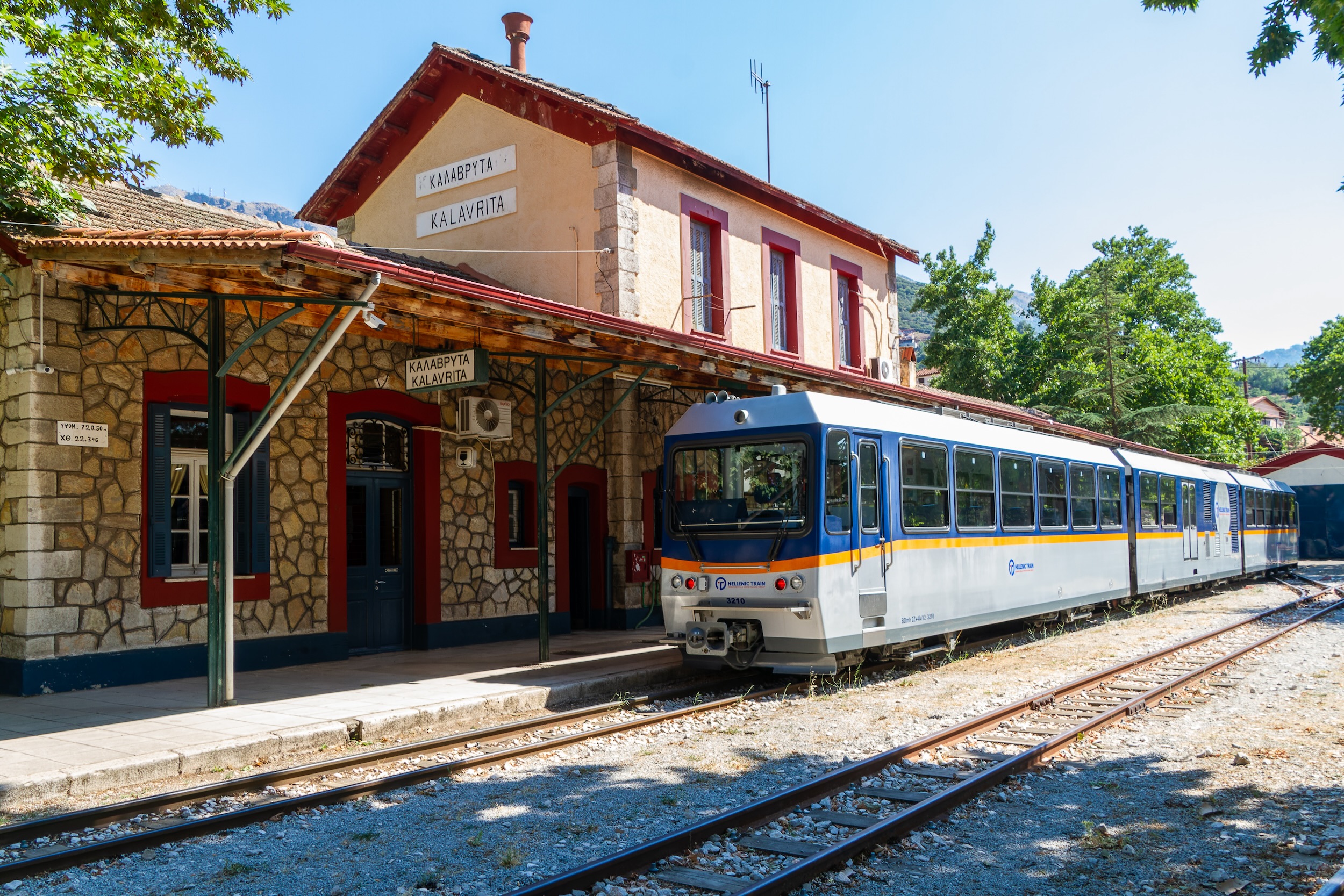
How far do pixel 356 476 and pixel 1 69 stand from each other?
529 cm

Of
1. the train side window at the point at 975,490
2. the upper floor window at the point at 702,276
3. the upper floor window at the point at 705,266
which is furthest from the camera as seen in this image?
the upper floor window at the point at 702,276

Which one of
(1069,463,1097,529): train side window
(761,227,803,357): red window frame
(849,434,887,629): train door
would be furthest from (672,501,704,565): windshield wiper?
(761,227,803,357): red window frame

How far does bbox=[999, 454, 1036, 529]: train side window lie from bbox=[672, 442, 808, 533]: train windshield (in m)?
3.97

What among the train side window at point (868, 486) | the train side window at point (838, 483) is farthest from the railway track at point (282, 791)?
the train side window at point (868, 486)

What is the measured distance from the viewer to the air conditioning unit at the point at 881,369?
21.0 meters

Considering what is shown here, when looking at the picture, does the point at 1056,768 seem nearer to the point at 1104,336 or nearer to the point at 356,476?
the point at 356,476

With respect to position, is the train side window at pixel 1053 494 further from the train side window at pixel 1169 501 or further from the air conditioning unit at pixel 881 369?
the air conditioning unit at pixel 881 369

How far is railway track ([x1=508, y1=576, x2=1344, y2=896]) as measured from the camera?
470 centimetres

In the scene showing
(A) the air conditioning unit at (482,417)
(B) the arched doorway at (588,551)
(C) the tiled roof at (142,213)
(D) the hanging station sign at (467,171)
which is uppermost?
(D) the hanging station sign at (467,171)

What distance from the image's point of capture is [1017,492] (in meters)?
12.7

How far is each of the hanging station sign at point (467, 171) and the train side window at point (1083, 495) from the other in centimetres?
973

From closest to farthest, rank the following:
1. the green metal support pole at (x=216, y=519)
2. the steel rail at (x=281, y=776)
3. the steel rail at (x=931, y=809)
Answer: the steel rail at (x=931, y=809), the steel rail at (x=281, y=776), the green metal support pole at (x=216, y=519)

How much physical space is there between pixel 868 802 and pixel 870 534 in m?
3.99

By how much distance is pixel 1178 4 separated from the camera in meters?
7.46
